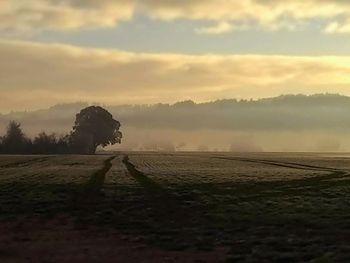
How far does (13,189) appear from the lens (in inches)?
1954

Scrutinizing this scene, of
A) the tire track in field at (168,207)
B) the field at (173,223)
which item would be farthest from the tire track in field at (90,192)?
the tire track in field at (168,207)

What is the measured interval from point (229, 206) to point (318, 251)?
594 inches

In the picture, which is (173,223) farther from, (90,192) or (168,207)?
(90,192)

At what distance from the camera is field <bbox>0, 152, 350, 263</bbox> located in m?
23.9

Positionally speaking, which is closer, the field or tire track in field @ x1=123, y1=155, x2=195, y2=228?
the field

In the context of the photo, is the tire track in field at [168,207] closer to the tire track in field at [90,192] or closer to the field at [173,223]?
the field at [173,223]

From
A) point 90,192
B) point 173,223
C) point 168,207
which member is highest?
point 90,192

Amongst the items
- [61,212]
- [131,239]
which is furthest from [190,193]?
[131,239]

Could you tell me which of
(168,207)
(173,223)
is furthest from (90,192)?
(173,223)

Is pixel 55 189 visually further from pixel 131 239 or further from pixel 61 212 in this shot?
pixel 131 239

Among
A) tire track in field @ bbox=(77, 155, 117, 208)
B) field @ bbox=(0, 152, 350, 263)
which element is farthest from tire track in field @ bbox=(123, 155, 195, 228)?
tire track in field @ bbox=(77, 155, 117, 208)

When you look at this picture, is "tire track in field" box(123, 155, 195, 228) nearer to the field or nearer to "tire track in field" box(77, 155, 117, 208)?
the field

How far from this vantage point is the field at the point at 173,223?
23.9 meters

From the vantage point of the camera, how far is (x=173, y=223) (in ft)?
103
